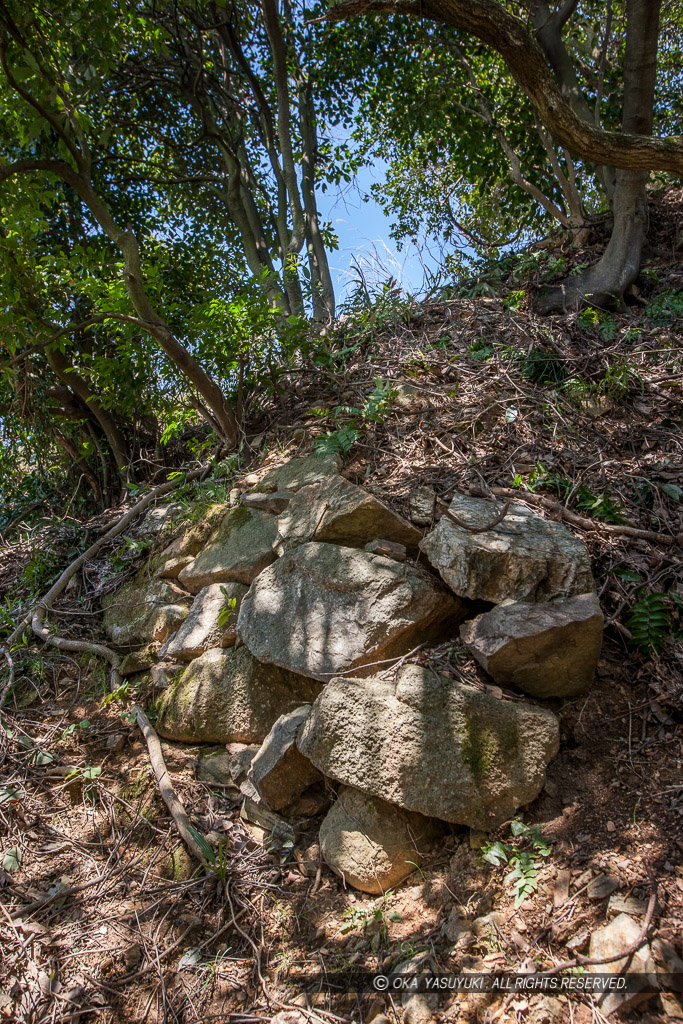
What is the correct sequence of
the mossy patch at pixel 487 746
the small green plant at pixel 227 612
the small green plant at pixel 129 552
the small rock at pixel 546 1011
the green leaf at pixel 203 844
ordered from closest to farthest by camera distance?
the small rock at pixel 546 1011 → the mossy patch at pixel 487 746 → the green leaf at pixel 203 844 → the small green plant at pixel 227 612 → the small green plant at pixel 129 552

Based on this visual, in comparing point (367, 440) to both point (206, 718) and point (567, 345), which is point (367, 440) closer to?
point (567, 345)

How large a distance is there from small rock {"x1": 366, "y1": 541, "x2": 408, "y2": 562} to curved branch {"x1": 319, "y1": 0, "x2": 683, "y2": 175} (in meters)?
2.52

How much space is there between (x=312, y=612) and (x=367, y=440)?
1474 millimetres

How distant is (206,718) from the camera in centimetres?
314

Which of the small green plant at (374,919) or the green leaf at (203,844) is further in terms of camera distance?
the green leaf at (203,844)

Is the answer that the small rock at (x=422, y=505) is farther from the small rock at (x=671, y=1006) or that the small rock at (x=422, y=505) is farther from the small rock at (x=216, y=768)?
the small rock at (x=671, y=1006)

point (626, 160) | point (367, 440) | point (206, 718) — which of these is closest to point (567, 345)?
point (626, 160)

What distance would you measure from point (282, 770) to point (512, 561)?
145 centimetres

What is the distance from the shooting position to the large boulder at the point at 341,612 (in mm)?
2781

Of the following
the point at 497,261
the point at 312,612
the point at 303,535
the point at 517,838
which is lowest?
the point at 517,838

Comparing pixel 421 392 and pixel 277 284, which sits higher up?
pixel 277 284

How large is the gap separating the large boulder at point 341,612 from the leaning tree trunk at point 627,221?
129 inches

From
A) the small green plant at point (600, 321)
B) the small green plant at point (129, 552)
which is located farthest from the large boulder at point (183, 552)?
the small green plant at point (600, 321)

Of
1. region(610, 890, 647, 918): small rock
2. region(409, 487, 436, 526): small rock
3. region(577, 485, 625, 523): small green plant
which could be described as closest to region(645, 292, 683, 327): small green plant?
region(577, 485, 625, 523): small green plant
